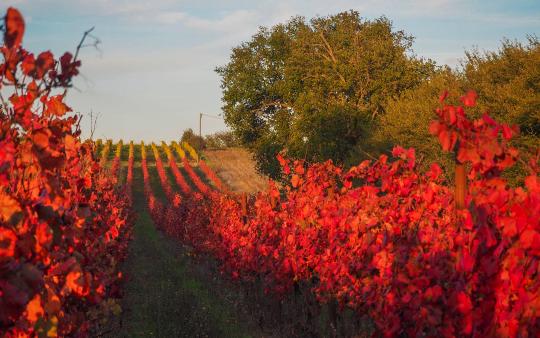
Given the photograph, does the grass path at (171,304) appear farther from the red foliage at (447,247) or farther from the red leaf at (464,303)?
the red leaf at (464,303)

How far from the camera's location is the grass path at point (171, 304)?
9.81 m

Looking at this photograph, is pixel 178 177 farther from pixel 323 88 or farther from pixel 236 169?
pixel 323 88

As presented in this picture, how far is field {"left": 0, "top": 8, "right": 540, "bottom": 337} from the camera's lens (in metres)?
3.28

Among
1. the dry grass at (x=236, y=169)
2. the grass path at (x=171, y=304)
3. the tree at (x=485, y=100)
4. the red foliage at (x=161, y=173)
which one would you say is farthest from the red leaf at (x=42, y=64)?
the dry grass at (x=236, y=169)

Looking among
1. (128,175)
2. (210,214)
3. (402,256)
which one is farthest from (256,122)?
(402,256)

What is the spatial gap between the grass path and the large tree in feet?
51.2

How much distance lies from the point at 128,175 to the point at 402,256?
53710mm

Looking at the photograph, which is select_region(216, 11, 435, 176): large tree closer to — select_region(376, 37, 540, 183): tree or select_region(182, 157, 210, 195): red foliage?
select_region(376, 37, 540, 183): tree

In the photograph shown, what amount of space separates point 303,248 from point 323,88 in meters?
27.9

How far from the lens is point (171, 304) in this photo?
1145 centimetres

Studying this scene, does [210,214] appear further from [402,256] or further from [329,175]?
[402,256]

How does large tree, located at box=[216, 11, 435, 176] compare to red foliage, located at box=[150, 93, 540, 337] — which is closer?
red foliage, located at box=[150, 93, 540, 337]

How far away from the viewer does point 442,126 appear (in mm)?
4285

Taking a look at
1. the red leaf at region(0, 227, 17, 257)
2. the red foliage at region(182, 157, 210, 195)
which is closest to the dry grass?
the red foliage at region(182, 157, 210, 195)
